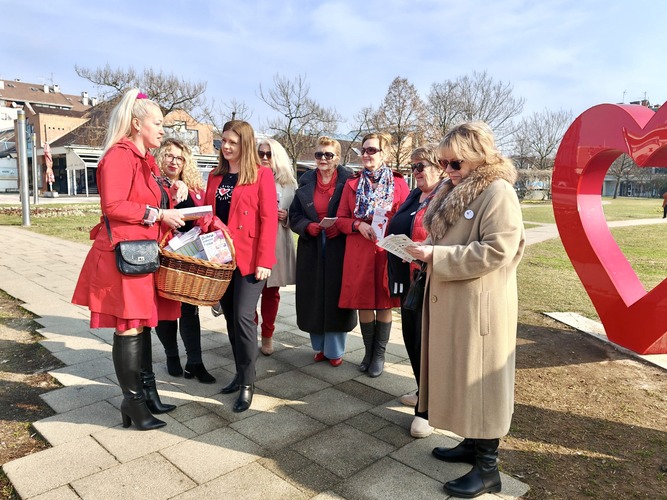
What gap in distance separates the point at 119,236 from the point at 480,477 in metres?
2.41

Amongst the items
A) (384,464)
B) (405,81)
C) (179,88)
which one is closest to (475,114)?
(405,81)

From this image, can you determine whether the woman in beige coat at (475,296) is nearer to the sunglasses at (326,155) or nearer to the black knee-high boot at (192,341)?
the sunglasses at (326,155)

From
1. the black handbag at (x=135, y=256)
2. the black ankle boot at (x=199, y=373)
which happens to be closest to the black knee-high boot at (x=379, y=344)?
the black ankle boot at (x=199, y=373)

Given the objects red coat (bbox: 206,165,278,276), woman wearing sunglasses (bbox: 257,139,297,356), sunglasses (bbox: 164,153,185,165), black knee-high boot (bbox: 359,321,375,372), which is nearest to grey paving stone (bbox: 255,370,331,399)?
black knee-high boot (bbox: 359,321,375,372)

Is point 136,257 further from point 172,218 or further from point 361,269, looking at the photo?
→ point 361,269

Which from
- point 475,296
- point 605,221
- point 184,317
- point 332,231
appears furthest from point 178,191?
point 605,221

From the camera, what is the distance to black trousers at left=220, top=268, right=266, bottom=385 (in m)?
3.55

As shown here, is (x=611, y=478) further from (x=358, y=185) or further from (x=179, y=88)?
(x=179, y=88)

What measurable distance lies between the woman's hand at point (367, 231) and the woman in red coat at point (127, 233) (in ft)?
4.99

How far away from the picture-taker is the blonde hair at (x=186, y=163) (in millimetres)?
4176

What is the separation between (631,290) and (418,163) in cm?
247

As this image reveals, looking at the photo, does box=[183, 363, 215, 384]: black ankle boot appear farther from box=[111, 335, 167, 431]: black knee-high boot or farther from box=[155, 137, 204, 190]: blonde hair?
box=[155, 137, 204, 190]: blonde hair

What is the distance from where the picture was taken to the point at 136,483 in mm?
2641

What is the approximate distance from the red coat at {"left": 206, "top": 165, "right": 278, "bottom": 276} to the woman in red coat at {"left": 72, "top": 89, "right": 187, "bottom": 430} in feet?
1.70
